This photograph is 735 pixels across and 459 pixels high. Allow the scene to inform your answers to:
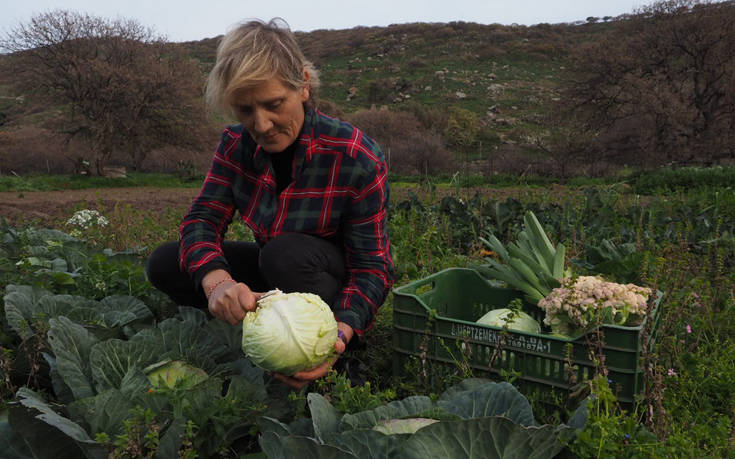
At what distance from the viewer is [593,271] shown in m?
3.03

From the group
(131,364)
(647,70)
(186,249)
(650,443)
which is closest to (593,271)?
(650,443)

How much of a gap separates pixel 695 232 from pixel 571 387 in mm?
3273

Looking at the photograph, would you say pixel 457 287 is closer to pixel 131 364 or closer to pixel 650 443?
pixel 650 443

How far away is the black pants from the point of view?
213cm

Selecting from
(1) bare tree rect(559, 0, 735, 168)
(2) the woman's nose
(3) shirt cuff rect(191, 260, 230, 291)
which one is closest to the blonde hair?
Answer: (2) the woman's nose

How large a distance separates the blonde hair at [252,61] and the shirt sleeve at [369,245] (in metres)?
0.54

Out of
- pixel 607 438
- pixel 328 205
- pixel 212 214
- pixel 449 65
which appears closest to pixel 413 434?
pixel 607 438

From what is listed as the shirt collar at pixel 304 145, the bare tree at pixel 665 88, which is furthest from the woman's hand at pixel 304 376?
the bare tree at pixel 665 88

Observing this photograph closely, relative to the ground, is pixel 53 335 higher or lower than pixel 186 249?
lower

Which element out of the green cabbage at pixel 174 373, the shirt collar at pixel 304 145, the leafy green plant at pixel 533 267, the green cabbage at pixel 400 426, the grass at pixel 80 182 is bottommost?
the grass at pixel 80 182

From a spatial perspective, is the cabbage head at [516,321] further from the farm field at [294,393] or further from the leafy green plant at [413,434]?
the leafy green plant at [413,434]

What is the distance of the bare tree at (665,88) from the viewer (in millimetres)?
17188

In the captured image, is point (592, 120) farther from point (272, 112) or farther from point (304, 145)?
point (272, 112)

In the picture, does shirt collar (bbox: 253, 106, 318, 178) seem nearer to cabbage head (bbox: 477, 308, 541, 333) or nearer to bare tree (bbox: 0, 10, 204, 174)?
cabbage head (bbox: 477, 308, 541, 333)
